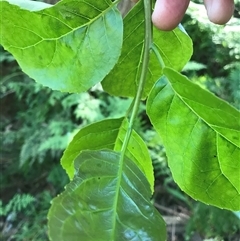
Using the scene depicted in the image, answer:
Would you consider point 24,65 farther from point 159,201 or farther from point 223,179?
point 159,201

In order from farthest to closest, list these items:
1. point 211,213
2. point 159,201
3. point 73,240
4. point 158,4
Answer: point 159,201
point 211,213
point 158,4
point 73,240

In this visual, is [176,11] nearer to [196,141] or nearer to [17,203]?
[196,141]

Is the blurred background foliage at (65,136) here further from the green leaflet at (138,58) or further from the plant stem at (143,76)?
the plant stem at (143,76)

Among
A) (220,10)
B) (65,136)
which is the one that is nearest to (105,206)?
(220,10)

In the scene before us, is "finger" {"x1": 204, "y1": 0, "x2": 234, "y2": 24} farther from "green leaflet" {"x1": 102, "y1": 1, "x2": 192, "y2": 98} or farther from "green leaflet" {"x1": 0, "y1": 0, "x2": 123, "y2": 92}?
"green leaflet" {"x1": 0, "y1": 0, "x2": 123, "y2": 92}

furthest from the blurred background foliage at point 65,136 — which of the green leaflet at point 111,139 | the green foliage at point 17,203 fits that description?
the green leaflet at point 111,139

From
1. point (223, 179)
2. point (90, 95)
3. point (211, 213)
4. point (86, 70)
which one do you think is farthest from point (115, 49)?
point (90, 95)
